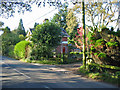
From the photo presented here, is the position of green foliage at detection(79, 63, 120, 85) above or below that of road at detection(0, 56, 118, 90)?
above

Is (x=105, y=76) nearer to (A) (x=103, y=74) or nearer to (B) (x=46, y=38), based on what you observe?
(A) (x=103, y=74)

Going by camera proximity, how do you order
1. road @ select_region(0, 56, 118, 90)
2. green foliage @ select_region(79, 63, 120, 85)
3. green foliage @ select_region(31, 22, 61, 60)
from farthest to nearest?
green foliage @ select_region(31, 22, 61, 60)
green foliage @ select_region(79, 63, 120, 85)
road @ select_region(0, 56, 118, 90)

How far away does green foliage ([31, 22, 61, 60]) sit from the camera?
2253 cm

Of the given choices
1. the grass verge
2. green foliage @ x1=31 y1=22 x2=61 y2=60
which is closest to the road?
the grass verge

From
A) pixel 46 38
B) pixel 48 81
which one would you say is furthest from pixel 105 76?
pixel 46 38

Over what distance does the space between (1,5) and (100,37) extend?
934 centimetres

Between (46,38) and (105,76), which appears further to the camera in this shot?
(46,38)

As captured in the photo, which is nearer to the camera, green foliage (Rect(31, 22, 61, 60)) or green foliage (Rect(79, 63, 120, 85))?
green foliage (Rect(79, 63, 120, 85))

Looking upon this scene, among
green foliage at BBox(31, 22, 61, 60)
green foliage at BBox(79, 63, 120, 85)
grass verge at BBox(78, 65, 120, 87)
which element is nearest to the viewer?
grass verge at BBox(78, 65, 120, 87)

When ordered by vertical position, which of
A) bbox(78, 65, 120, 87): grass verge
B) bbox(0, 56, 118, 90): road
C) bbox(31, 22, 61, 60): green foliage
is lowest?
bbox(0, 56, 118, 90): road

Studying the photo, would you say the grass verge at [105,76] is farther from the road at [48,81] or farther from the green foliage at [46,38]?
the green foliage at [46,38]

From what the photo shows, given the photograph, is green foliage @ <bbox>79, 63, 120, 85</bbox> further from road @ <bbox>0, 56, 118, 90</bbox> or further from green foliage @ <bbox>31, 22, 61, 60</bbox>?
green foliage @ <bbox>31, 22, 61, 60</bbox>

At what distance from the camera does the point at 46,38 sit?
73.7ft

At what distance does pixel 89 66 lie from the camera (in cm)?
1283
